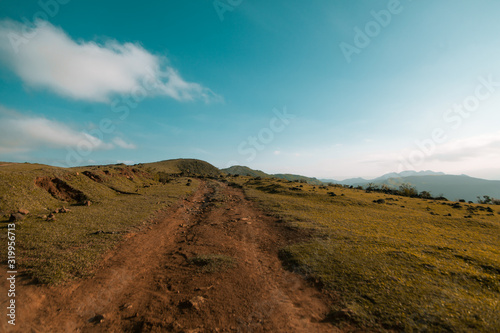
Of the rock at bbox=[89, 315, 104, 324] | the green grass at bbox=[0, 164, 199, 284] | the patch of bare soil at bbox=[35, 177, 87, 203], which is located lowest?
the rock at bbox=[89, 315, 104, 324]

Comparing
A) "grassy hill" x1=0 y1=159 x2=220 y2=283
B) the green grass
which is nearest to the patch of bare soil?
"grassy hill" x1=0 y1=159 x2=220 y2=283

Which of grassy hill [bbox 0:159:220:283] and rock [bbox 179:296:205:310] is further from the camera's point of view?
grassy hill [bbox 0:159:220:283]

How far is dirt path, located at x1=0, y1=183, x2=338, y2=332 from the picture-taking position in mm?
7090

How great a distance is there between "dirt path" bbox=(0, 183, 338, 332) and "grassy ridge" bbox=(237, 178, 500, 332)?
1627mm

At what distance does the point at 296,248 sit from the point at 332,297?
16.6 ft

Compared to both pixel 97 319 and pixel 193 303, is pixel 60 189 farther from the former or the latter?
pixel 193 303

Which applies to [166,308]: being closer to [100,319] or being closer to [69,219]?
[100,319]

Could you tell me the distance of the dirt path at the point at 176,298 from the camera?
7.09 meters

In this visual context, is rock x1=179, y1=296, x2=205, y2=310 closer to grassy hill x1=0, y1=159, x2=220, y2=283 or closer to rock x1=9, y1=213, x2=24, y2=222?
grassy hill x1=0, y1=159, x2=220, y2=283

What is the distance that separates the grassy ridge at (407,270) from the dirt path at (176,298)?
5.34ft

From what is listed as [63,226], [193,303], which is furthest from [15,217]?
[193,303]

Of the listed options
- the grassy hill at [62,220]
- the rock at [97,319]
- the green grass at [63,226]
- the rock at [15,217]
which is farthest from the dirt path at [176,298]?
the rock at [15,217]

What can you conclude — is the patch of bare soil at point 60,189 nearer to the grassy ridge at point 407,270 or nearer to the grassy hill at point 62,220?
the grassy hill at point 62,220

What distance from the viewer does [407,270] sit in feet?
35.0
